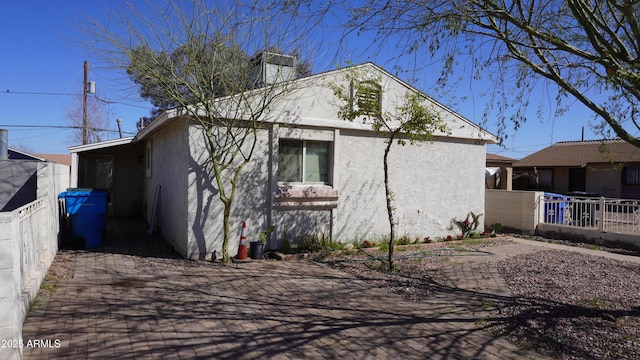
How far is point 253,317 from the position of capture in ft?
17.8

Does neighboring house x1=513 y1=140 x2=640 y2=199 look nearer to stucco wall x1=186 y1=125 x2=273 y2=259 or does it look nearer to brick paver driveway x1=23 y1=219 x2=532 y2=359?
stucco wall x1=186 y1=125 x2=273 y2=259

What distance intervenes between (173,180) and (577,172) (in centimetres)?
2788

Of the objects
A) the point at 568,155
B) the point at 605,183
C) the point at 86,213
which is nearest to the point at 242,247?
the point at 86,213

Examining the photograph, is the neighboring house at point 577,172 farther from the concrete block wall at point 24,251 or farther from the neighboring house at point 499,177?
the concrete block wall at point 24,251

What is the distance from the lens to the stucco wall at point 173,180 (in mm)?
8898

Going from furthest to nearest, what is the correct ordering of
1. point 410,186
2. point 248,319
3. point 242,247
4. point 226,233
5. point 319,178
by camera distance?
point 410,186 < point 319,178 < point 242,247 < point 226,233 < point 248,319

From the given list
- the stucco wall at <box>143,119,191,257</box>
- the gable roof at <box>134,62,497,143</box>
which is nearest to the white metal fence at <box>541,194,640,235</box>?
the gable roof at <box>134,62,497,143</box>

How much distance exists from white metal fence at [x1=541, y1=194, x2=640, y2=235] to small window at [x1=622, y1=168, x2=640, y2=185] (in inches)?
676

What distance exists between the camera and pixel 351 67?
28.9 ft

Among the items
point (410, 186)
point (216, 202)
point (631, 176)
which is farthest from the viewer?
point (631, 176)

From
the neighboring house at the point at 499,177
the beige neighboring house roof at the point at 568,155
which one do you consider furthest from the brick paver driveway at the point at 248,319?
the beige neighboring house roof at the point at 568,155

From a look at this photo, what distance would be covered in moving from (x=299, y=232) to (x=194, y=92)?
12.1ft

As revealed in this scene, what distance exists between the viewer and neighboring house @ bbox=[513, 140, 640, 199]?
86.3 ft

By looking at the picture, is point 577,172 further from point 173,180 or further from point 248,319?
point 248,319
